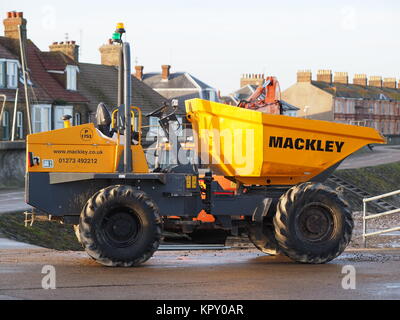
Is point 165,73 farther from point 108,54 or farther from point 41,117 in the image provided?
point 41,117

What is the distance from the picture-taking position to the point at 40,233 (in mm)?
27281

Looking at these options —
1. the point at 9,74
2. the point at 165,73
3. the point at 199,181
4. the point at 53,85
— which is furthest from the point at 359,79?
the point at 199,181

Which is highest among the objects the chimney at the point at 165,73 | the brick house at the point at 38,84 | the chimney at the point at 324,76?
the chimney at the point at 324,76

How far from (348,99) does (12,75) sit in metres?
60.9

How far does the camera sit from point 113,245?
13.4 metres

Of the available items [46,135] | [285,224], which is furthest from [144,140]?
[285,224]

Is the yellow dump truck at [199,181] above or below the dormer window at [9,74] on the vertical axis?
below

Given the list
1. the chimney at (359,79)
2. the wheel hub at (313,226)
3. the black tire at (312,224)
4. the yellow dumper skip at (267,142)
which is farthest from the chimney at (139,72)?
the wheel hub at (313,226)

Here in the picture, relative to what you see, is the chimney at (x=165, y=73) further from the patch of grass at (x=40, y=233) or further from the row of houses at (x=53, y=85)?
the patch of grass at (x=40, y=233)

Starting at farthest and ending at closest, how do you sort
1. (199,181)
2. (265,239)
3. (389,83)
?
(389,83) → (265,239) → (199,181)

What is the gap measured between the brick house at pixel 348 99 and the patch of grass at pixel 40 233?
65.4 metres

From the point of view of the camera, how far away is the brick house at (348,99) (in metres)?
101
